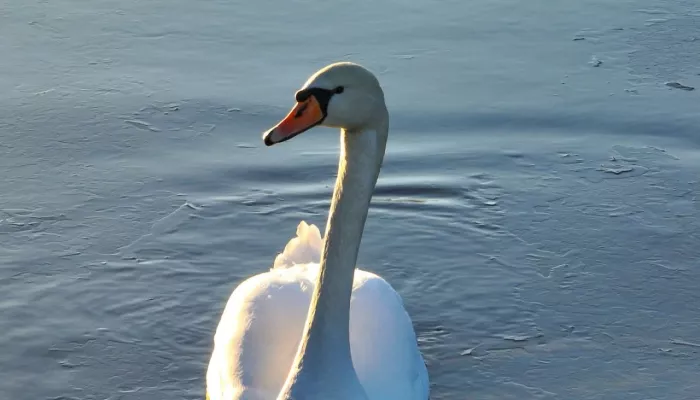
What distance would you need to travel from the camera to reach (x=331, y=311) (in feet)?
15.3

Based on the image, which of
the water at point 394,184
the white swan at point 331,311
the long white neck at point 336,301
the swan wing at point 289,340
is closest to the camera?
the white swan at point 331,311

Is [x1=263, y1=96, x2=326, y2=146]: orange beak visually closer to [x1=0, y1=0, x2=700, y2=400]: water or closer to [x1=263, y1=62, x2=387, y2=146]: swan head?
[x1=263, y1=62, x2=387, y2=146]: swan head

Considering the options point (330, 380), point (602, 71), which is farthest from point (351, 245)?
point (602, 71)

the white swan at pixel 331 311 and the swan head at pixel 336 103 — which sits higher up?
the swan head at pixel 336 103

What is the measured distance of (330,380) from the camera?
4.67 metres

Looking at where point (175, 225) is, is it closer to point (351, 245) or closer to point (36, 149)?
point (36, 149)

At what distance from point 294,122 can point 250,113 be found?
4.06m

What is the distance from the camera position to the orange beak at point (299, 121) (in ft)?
13.9

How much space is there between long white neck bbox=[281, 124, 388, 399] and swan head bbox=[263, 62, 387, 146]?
19cm

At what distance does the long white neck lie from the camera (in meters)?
4.66

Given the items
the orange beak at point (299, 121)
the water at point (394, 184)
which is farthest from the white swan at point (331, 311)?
the water at point (394, 184)

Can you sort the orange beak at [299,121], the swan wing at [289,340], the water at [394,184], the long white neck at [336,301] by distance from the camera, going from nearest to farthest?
1. the orange beak at [299,121]
2. the long white neck at [336,301]
3. the swan wing at [289,340]
4. the water at [394,184]

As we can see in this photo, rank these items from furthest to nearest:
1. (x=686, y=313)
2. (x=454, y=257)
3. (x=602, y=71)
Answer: (x=602, y=71) < (x=454, y=257) < (x=686, y=313)

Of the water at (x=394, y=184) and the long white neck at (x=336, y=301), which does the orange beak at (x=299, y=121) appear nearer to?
the long white neck at (x=336, y=301)
